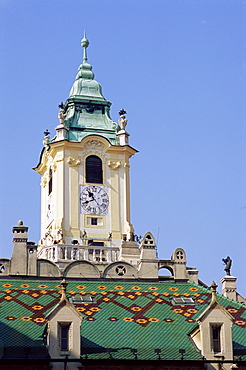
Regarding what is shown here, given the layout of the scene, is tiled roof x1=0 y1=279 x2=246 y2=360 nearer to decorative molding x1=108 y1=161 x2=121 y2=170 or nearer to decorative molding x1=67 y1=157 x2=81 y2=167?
decorative molding x1=108 y1=161 x2=121 y2=170

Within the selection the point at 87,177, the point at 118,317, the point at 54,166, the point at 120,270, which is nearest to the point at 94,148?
the point at 87,177

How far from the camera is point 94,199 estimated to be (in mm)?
85250

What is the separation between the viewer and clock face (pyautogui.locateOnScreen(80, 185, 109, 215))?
8500 centimetres

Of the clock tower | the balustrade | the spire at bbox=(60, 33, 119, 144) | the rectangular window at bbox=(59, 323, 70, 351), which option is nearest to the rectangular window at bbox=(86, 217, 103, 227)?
the clock tower

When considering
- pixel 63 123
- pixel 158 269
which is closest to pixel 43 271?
pixel 158 269

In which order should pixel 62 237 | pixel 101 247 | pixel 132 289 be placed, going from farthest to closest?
1. pixel 62 237
2. pixel 101 247
3. pixel 132 289

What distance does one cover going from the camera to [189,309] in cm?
6175

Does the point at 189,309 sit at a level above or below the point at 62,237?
below

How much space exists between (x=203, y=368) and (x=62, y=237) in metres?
28.8

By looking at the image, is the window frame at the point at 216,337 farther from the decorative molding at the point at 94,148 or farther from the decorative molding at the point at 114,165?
the decorative molding at the point at 94,148

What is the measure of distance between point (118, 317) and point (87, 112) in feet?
103

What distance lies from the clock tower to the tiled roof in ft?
54.9

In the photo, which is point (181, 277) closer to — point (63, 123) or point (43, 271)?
point (43, 271)

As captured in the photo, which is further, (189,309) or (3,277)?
(3,277)
